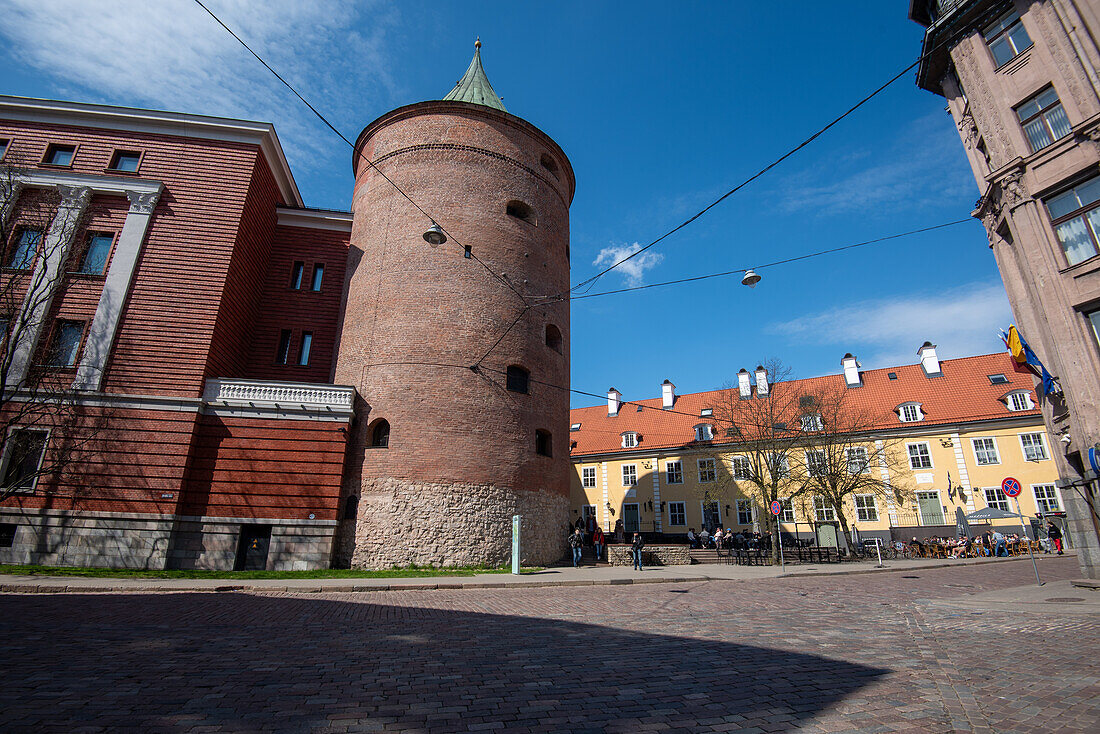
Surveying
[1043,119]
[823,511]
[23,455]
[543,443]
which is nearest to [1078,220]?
[1043,119]

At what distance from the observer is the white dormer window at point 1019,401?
1124 inches

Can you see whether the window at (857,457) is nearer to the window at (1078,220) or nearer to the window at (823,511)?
the window at (823,511)

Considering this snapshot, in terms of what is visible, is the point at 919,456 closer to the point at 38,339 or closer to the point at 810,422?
the point at 810,422

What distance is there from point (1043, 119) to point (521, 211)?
54.4 ft

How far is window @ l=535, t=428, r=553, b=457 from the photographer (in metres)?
20.7

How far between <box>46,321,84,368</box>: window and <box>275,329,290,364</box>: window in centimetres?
592

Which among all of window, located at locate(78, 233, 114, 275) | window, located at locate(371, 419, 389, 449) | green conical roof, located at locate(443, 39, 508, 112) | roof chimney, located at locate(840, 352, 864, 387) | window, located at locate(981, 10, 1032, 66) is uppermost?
green conical roof, located at locate(443, 39, 508, 112)

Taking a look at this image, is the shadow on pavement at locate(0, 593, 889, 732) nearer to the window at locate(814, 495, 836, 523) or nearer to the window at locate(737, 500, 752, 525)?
the window at locate(814, 495, 836, 523)

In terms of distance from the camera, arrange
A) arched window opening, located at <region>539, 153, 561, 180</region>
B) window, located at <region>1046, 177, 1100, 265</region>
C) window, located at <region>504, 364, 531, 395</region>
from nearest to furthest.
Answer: window, located at <region>1046, 177, 1100, 265</region> < window, located at <region>504, 364, 531, 395</region> < arched window opening, located at <region>539, 153, 561, 180</region>

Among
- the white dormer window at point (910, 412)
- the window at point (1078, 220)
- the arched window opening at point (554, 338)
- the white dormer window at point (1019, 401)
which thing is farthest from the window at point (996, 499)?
the arched window opening at point (554, 338)

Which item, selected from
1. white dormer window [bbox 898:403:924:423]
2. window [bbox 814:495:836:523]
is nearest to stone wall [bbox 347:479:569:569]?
window [bbox 814:495:836:523]

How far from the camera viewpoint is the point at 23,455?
1547 centimetres

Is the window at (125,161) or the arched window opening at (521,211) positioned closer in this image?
the window at (125,161)

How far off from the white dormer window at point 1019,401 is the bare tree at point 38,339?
4135 cm
